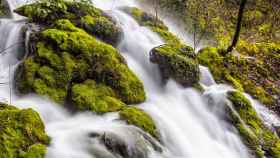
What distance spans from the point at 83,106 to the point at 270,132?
555 cm

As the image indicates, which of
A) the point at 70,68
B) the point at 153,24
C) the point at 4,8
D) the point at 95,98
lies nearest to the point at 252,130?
the point at 95,98

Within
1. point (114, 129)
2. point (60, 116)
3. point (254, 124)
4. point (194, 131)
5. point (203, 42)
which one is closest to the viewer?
point (114, 129)

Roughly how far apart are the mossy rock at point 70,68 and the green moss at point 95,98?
0.21 metres

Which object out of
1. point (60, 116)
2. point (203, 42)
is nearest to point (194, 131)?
point (60, 116)

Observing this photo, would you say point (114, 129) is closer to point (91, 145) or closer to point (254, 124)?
point (91, 145)

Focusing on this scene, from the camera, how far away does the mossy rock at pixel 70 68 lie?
880 cm

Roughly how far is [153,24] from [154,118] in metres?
7.15

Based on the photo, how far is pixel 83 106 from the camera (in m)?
8.52

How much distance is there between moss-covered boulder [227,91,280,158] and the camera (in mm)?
9602

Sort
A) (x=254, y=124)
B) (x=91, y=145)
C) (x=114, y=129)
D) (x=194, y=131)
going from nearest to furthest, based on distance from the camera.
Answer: (x=91, y=145) < (x=114, y=129) < (x=194, y=131) < (x=254, y=124)

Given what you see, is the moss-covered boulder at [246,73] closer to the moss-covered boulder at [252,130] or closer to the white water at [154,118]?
the white water at [154,118]

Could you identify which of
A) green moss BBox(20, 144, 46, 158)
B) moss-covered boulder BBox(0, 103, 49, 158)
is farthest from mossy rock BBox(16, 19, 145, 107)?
green moss BBox(20, 144, 46, 158)

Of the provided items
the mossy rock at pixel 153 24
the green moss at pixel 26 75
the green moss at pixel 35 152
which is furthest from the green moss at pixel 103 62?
the mossy rock at pixel 153 24

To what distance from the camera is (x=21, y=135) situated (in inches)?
243
